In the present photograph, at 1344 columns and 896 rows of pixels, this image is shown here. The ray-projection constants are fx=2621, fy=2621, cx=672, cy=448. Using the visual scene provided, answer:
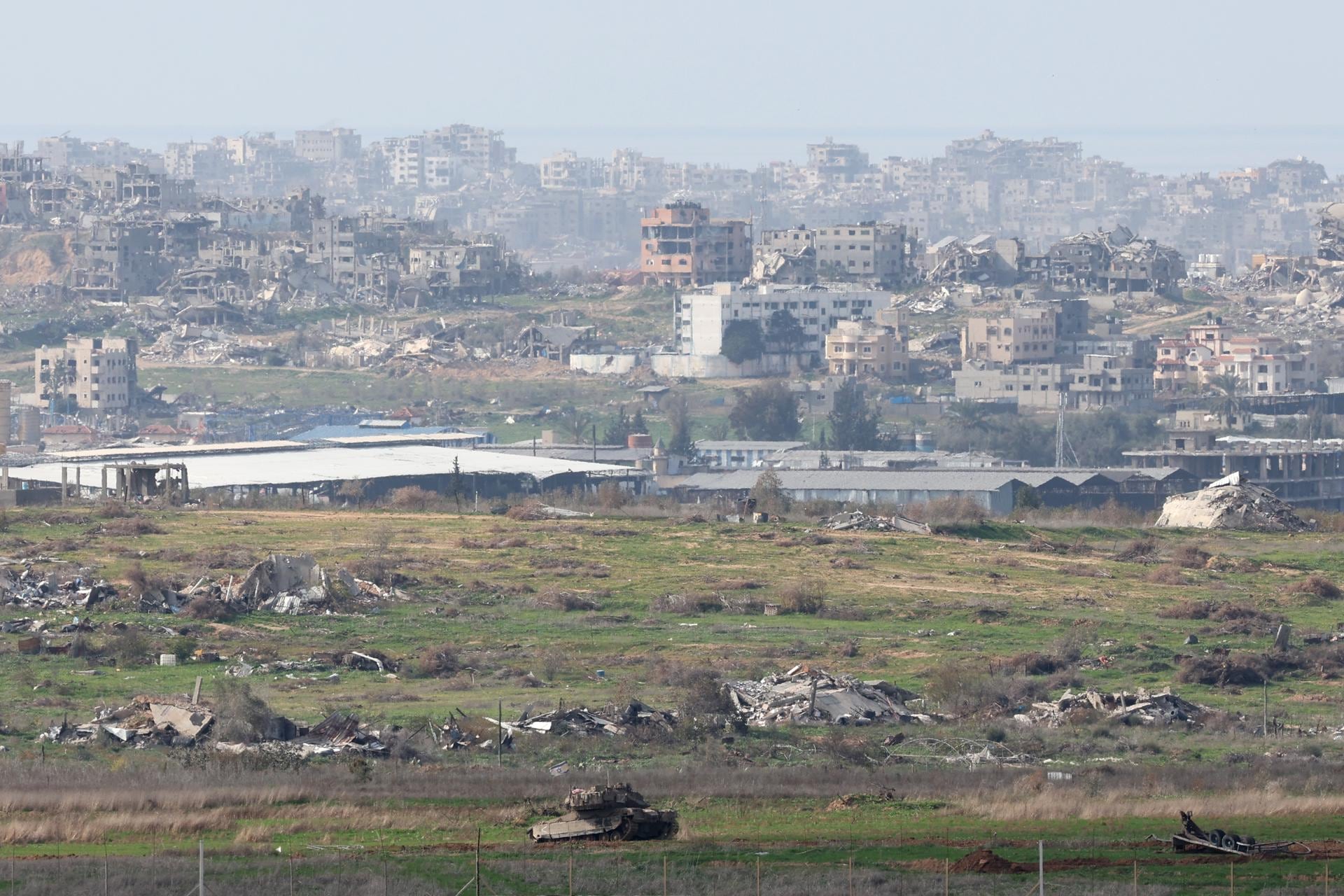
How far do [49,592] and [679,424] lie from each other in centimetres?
6003

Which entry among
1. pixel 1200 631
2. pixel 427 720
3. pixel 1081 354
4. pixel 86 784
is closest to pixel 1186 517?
pixel 1200 631

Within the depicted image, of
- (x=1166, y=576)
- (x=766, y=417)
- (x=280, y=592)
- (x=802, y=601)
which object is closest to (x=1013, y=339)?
(x=766, y=417)

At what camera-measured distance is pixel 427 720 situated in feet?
109

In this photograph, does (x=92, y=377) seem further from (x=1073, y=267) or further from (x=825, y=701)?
(x=825, y=701)

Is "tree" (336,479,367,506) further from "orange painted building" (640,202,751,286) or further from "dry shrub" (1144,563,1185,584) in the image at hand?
"orange painted building" (640,202,751,286)

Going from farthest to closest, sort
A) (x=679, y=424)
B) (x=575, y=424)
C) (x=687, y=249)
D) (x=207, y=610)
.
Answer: (x=687, y=249) → (x=575, y=424) → (x=679, y=424) → (x=207, y=610)

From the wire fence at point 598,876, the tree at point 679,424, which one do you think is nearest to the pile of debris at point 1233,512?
the wire fence at point 598,876

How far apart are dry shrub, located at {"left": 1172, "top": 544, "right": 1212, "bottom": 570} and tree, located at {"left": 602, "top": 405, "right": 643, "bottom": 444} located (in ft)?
168

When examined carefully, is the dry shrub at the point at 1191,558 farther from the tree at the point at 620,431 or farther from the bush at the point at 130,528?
the tree at the point at 620,431

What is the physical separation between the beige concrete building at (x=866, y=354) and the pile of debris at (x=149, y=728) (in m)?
89.3

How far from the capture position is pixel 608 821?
82.1 feet

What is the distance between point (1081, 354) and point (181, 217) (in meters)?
55.7

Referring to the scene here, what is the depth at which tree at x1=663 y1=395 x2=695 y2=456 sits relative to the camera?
98875mm

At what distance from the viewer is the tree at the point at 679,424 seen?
324ft
